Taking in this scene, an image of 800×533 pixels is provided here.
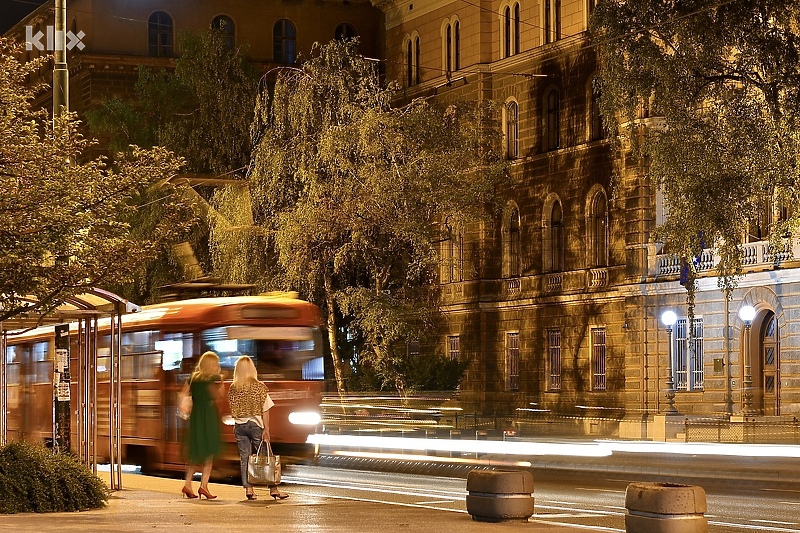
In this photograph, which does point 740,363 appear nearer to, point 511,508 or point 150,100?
point 150,100

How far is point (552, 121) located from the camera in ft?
181

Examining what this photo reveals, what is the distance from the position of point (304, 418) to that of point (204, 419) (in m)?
6.57

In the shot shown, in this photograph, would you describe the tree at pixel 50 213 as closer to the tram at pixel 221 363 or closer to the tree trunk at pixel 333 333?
the tram at pixel 221 363

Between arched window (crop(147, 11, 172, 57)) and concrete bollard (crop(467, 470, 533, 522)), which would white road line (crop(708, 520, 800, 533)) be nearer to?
concrete bollard (crop(467, 470, 533, 522))

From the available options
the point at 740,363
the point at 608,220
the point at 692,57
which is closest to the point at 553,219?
the point at 608,220

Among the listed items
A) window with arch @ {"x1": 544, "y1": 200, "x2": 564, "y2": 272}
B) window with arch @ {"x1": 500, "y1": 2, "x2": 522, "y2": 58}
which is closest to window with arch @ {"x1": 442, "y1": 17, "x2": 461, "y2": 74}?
window with arch @ {"x1": 500, "y1": 2, "x2": 522, "y2": 58}

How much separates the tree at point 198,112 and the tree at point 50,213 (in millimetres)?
31195

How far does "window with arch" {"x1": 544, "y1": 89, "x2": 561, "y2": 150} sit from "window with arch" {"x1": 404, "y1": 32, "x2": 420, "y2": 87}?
7.82 meters

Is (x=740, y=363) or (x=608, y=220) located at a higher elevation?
(x=608, y=220)

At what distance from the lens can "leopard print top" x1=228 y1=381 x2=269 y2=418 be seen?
19656 mm

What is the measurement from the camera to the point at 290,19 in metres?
69.6

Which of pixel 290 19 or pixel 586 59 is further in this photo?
pixel 290 19

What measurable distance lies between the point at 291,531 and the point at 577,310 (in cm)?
3842

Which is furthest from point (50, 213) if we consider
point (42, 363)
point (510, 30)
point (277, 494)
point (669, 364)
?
point (510, 30)
